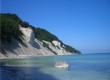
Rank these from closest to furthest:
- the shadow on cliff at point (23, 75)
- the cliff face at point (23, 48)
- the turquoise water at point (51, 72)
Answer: the shadow on cliff at point (23, 75) → the turquoise water at point (51, 72) → the cliff face at point (23, 48)

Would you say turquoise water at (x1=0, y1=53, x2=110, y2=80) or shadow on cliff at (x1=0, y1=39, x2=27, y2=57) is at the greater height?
shadow on cliff at (x1=0, y1=39, x2=27, y2=57)

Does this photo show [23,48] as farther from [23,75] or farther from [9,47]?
[23,75]

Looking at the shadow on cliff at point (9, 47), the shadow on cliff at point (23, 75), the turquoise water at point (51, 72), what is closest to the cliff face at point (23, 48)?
the shadow on cliff at point (9, 47)

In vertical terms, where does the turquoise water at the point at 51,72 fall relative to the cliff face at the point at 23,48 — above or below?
below

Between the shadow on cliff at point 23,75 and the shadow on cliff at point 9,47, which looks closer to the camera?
the shadow on cliff at point 23,75

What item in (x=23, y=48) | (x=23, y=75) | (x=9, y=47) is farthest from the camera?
(x=23, y=48)

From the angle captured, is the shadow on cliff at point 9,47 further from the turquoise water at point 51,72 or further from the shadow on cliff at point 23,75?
the shadow on cliff at point 23,75

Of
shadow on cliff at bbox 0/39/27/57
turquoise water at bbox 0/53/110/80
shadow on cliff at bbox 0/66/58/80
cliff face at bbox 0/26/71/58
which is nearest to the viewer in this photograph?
shadow on cliff at bbox 0/66/58/80

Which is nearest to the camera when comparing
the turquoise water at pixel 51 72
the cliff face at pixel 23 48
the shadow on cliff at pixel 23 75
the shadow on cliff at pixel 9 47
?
the shadow on cliff at pixel 23 75

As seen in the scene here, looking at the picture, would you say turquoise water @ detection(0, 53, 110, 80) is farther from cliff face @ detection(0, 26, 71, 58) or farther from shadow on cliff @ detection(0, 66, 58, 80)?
cliff face @ detection(0, 26, 71, 58)

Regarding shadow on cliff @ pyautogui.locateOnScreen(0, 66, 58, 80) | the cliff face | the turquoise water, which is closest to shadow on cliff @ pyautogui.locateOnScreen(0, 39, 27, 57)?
the cliff face

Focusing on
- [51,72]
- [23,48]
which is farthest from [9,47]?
[51,72]

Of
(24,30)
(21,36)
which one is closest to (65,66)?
(21,36)

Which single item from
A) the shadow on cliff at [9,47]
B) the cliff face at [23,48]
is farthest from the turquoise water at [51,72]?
the cliff face at [23,48]
